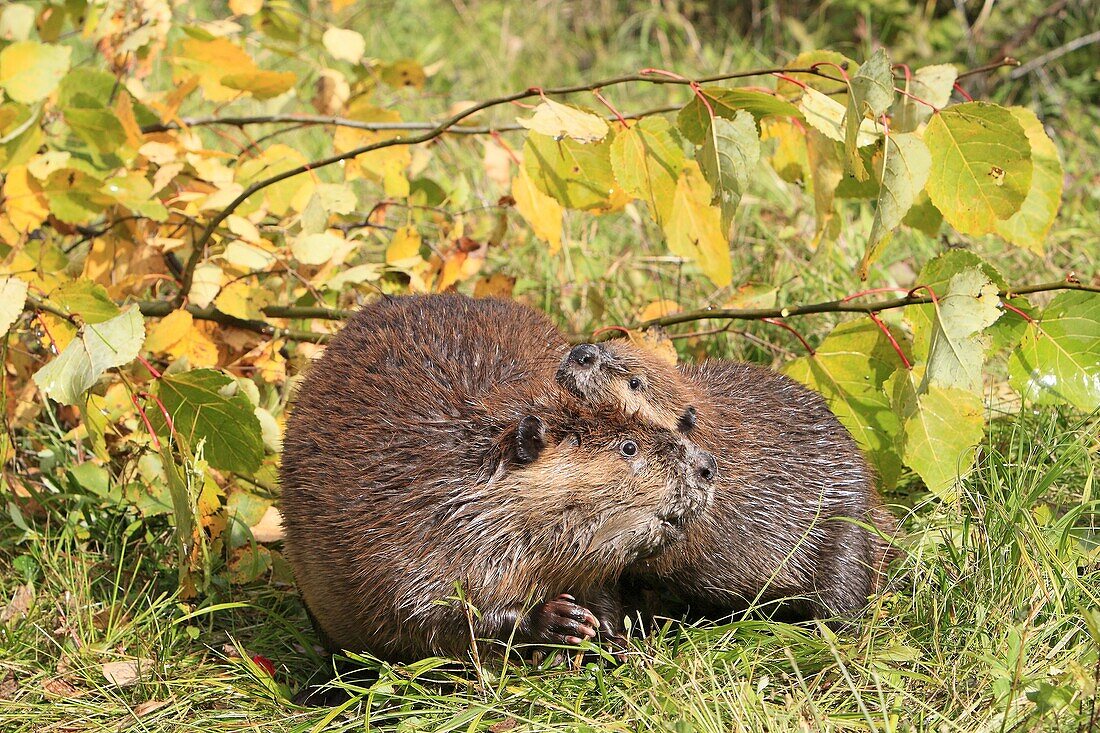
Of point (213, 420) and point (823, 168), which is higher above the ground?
point (823, 168)

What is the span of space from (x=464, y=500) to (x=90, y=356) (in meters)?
1.03

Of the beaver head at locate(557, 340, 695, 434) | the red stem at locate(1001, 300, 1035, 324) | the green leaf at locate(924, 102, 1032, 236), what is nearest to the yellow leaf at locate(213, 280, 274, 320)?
the beaver head at locate(557, 340, 695, 434)

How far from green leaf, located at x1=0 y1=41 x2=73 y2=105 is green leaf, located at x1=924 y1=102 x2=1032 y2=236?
2.84 m

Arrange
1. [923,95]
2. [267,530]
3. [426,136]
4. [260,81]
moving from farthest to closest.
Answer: [260,81]
[267,530]
[426,136]
[923,95]

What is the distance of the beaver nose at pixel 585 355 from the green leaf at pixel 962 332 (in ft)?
2.95

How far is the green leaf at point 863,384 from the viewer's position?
142 inches

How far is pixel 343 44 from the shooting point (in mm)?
4574

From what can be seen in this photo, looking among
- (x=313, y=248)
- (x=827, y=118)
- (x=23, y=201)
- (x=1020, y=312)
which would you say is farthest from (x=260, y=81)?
(x=1020, y=312)

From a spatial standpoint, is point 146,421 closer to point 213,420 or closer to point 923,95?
point 213,420

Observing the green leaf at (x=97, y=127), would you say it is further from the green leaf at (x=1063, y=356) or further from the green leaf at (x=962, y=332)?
the green leaf at (x=1063, y=356)

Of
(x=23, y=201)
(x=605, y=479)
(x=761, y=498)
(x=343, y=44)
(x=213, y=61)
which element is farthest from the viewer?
(x=343, y=44)

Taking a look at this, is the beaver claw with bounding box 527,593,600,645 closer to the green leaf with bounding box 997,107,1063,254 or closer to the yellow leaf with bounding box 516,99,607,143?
the yellow leaf with bounding box 516,99,607,143

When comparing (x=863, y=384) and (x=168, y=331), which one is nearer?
(x=863, y=384)

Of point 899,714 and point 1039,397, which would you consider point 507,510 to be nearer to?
point 899,714
